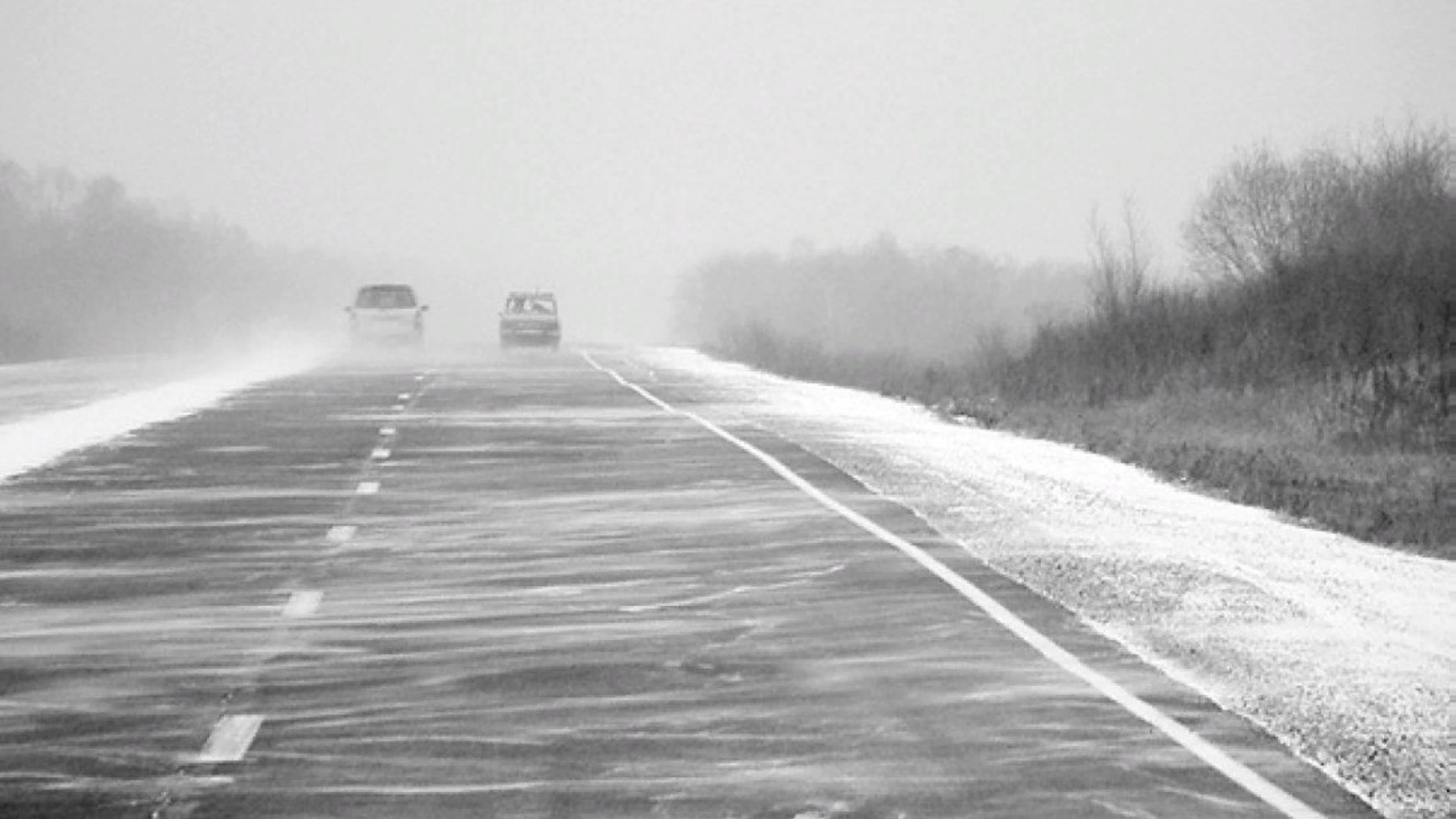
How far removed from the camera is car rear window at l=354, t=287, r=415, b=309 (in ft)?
259

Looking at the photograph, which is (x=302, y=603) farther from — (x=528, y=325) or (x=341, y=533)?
(x=528, y=325)

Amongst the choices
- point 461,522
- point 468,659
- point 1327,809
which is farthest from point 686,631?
point 461,522

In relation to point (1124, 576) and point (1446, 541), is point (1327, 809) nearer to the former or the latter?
point (1124, 576)

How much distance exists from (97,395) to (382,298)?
33.4m

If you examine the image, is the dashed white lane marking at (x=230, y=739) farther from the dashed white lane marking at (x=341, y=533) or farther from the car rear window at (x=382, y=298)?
the car rear window at (x=382, y=298)

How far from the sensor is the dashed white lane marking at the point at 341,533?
18578 mm

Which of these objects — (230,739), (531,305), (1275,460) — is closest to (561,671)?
(230,739)

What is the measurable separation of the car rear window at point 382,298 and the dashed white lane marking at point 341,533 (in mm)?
59368

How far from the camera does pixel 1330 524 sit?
22109 mm

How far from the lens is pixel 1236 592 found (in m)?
15.7

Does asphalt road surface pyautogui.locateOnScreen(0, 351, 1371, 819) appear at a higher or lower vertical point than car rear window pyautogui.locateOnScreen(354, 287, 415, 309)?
higher

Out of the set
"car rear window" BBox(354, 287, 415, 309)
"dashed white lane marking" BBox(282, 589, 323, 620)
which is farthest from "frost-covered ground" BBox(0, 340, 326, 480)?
"dashed white lane marking" BBox(282, 589, 323, 620)

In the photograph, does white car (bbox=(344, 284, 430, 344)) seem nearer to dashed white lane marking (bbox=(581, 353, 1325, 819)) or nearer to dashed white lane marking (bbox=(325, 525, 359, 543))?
dashed white lane marking (bbox=(581, 353, 1325, 819))

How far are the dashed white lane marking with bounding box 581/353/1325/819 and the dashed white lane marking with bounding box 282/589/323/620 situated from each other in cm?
357
